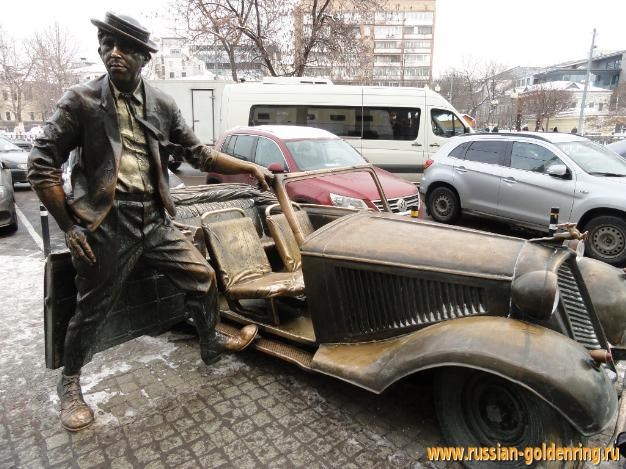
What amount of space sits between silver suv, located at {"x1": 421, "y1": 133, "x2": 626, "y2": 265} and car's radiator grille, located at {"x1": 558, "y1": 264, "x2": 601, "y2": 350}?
15.6 feet

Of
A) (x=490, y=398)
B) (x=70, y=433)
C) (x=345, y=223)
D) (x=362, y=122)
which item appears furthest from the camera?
(x=362, y=122)

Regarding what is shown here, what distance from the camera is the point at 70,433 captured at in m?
2.78

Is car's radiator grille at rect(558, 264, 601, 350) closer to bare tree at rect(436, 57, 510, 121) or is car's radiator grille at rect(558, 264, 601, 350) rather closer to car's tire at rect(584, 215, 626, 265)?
car's tire at rect(584, 215, 626, 265)

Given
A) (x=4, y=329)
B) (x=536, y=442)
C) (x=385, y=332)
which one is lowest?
(x=4, y=329)

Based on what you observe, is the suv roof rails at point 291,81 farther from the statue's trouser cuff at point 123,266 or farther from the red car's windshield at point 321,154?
the statue's trouser cuff at point 123,266

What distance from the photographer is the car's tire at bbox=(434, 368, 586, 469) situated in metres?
2.15

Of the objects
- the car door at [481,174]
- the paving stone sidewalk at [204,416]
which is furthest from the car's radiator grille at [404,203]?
the paving stone sidewalk at [204,416]

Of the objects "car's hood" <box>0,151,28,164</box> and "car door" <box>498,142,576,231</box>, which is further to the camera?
"car's hood" <box>0,151,28,164</box>

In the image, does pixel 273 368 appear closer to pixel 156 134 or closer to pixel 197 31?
pixel 156 134

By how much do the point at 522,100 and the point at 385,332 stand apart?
5009 cm

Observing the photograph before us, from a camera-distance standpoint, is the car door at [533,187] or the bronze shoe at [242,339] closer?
the bronze shoe at [242,339]

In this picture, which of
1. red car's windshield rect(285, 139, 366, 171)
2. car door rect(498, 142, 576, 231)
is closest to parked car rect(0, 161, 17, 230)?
red car's windshield rect(285, 139, 366, 171)

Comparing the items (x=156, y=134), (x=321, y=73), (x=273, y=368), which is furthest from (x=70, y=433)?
(x=321, y=73)

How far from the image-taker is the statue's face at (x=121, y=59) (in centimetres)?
250
